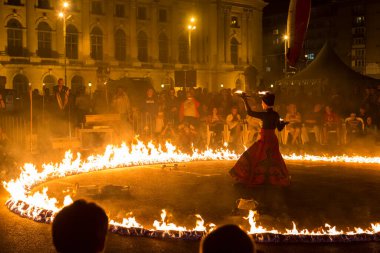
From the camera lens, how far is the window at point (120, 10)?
5647cm

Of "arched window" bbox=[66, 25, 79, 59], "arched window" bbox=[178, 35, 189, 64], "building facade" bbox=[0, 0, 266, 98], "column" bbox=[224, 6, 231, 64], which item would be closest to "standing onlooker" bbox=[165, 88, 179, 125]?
"building facade" bbox=[0, 0, 266, 98]

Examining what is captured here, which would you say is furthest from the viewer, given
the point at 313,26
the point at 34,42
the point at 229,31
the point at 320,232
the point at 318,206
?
the point at 313,26

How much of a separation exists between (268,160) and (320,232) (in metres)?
3.44

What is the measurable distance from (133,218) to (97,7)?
50.4m

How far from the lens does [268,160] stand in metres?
10.3

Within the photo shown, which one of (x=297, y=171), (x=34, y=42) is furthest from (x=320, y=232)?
(x=34, y=42)

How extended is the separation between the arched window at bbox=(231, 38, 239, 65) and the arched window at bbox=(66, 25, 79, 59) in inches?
903

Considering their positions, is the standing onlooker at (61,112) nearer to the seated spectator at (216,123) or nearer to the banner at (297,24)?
the seated spectator at (216,123)

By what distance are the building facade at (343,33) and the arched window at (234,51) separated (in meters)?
8.79

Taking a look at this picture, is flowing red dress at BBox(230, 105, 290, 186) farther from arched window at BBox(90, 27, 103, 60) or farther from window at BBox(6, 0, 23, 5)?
arched window at BBox(90, 27, 103, 60)

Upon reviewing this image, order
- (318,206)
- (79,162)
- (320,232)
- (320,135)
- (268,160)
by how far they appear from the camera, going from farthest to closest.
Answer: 1. (320,135)
2. (79,162)
3. (268,160)
4. (318,206)
5. (320,232)

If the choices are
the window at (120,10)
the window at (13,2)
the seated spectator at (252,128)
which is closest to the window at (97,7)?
the window at (120,10)

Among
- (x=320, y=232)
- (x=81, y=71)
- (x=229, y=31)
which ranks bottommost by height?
(x=320, y=232)

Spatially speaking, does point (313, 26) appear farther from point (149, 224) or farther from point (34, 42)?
point (149, 224)
